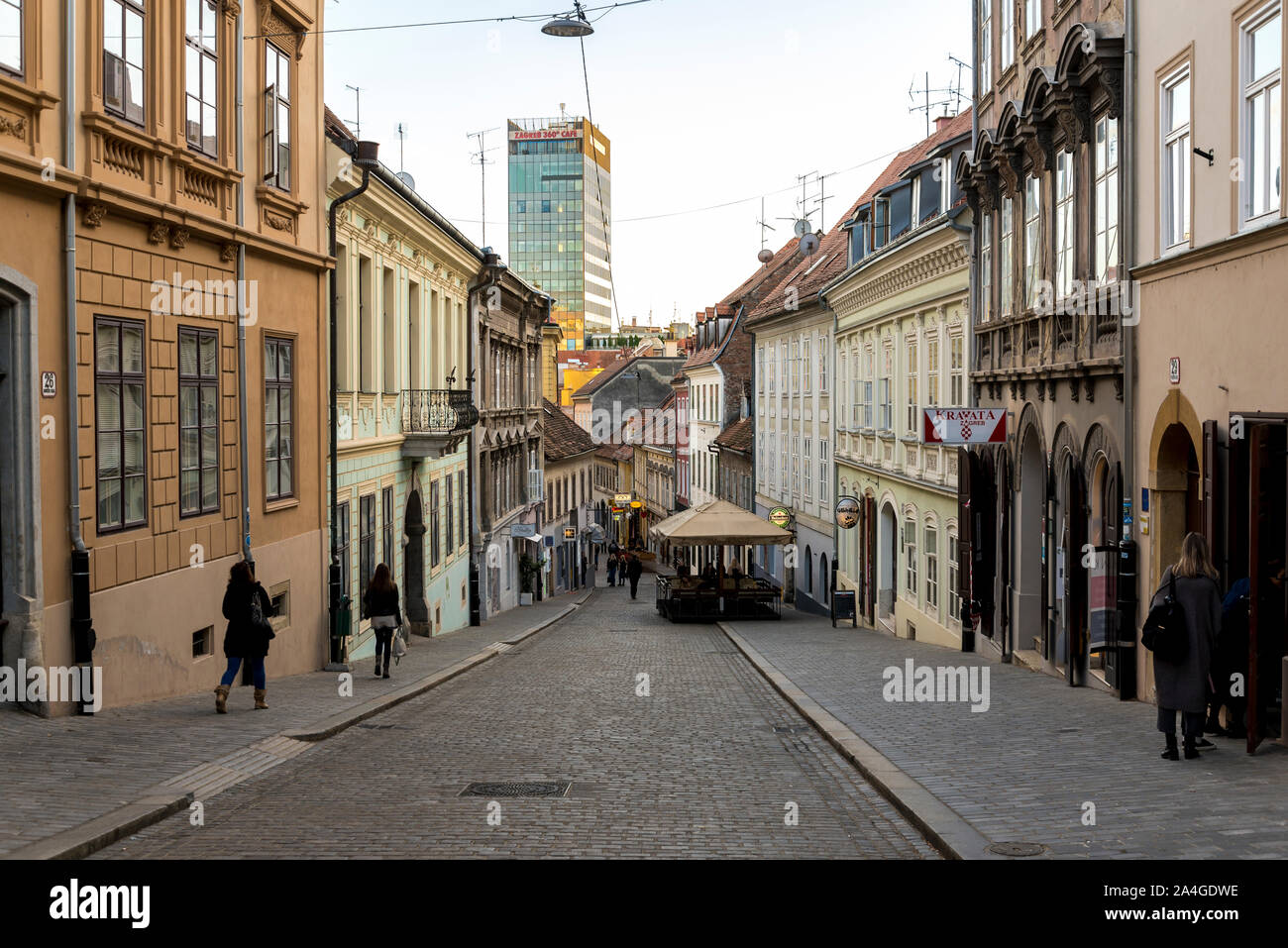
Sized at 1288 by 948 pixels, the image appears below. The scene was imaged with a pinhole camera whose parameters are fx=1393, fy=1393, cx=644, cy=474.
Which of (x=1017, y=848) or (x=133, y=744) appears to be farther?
(x=133, y=744)

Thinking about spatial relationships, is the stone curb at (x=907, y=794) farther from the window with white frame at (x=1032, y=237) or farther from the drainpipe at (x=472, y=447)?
the drainpipe at (x=472, y=447)

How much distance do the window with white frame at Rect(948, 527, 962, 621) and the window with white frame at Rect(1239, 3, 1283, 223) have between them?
1350cm

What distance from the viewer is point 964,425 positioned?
62.5 feet

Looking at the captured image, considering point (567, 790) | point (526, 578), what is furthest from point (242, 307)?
point (526, 578)

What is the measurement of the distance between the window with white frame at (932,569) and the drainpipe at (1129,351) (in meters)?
11.2

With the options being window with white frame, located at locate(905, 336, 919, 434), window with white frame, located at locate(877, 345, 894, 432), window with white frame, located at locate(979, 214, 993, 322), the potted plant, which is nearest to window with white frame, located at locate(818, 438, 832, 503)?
window with white frame, located at locate(877, 345, 894, 432)

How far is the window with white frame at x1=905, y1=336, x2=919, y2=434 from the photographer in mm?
28047

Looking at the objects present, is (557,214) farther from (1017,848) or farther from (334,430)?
(1017,848)

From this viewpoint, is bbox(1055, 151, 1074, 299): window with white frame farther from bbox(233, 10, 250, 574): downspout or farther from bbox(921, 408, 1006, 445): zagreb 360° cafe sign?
bbox(233, 10, 250, 574): downspout

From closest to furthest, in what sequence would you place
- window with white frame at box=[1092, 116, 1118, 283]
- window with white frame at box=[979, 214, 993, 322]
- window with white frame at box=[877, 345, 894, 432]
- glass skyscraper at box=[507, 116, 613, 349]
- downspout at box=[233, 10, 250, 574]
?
window with white frame at box=[1092, 116, 1118, 283]
downspout at box=[233, 10, 250, 574]
window with white frame at box=[979, 214, 993, 322]
window with white frame at box=[877, 345, 894, 432]
glass skyscraper at box=[507, 116, 613, 349]

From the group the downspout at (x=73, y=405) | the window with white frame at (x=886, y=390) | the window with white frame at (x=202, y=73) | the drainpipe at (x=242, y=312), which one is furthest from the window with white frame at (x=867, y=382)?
the downspout at (x=73, y=405)

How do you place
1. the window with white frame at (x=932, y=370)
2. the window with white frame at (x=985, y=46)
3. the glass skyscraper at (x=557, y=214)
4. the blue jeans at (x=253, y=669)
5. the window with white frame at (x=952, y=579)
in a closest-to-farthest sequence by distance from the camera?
the blue jeans at (x=253, y=669) < the window with white frame at (x=985, y=46) < the window with white frame at (x=952, y=579) < the window with white frame at (x=932, y=370) < the glass skyscraper at (x=557, y=214)

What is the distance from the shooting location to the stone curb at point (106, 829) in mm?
7754

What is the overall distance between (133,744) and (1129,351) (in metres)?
10.7
